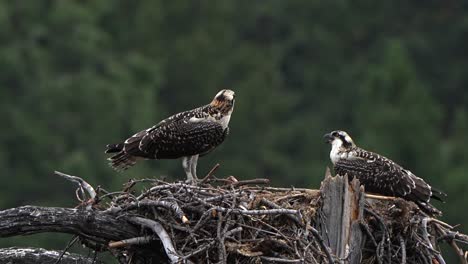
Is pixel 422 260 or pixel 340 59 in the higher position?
pixel 340 59

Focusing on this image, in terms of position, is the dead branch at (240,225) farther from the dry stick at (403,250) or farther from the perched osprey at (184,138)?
the perched osprey at (184,138)

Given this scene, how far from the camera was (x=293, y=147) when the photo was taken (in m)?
41.0

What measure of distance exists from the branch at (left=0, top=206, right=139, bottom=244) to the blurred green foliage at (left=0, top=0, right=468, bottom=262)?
56.9ft

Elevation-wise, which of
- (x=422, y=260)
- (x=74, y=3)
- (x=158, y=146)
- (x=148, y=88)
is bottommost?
(x=422, y=260)

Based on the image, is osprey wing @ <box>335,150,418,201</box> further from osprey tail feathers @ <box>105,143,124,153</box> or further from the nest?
osprey tail feathers @ <box>105,143,124,153</box>

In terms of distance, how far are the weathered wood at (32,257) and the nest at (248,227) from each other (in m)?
0.40

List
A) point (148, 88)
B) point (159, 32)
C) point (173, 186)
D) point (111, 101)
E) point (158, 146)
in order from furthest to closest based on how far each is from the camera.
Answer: point (159, 32) < point (148, 88) < point (111, 101) < point (158, 146) < point (173, 186)

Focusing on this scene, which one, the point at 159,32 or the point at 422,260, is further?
the point at 159,32

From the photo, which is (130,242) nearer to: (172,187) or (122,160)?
(172,187)

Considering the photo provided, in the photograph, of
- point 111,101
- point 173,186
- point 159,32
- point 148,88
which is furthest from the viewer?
point 159,32

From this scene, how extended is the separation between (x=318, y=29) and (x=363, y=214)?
34.1 metres

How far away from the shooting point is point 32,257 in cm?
1160

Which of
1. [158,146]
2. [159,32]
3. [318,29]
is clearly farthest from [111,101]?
[158,146]

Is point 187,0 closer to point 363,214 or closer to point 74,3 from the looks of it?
point 74,3
